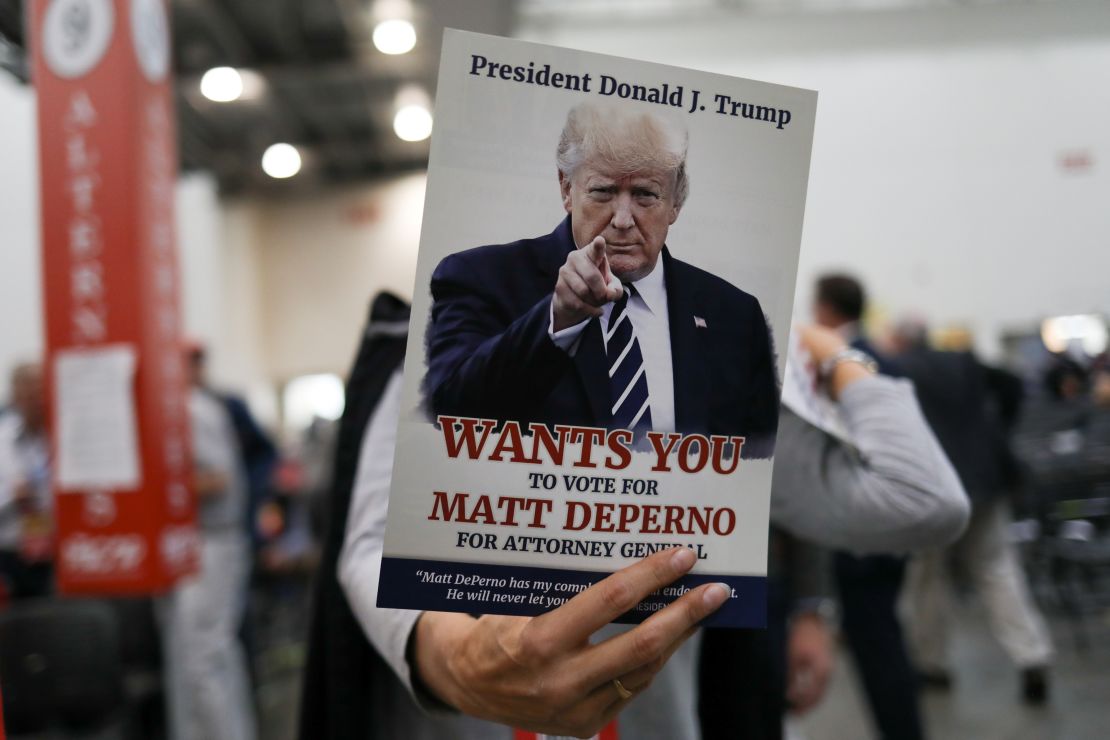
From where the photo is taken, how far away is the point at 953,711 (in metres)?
3.71

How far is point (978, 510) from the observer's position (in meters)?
3.77

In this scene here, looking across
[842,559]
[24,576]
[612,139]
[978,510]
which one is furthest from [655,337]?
[978,510]

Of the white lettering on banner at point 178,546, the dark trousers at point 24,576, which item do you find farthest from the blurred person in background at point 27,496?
the white lettering on banner at point 178,546

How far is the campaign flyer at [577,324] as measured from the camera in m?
0.63

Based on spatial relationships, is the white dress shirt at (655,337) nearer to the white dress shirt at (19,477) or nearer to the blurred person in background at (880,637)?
the blurred person in background at (880,637)

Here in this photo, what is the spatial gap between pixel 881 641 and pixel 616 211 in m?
2.39

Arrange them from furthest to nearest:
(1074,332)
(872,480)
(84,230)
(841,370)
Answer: (1074,332), (84,230), (841,370), (872,480)

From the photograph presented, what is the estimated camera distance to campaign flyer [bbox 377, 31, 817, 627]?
625 millimetres

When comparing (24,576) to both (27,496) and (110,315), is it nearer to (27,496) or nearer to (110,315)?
(27,496)

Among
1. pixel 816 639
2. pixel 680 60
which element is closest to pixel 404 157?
pixel 680 60

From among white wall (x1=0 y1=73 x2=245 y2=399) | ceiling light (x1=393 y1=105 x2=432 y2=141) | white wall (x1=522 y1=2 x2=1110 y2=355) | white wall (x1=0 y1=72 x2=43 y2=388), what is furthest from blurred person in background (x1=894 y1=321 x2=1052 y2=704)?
white wall (x1=522 y1=2 x2=1110 y2=355)

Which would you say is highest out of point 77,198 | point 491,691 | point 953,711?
point 77,198

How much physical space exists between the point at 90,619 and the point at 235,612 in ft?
4.26

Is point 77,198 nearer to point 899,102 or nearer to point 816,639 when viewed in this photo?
point 816,639
